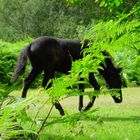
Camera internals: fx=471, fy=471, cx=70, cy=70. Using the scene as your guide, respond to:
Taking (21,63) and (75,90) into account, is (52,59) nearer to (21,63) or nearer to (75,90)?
(21,63)

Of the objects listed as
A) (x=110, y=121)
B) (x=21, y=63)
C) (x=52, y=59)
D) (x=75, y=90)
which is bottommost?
(x=110, y=121)

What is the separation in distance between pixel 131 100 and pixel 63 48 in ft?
17.9

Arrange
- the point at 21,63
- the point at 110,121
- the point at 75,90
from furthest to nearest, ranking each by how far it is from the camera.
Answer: the point at 110,121 → the point at 21,63 → the point at 75,90

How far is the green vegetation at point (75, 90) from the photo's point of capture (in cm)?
193

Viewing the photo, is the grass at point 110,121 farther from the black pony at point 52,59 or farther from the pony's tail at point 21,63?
the pony's tail at point 21,63

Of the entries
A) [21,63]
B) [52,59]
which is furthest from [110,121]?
[21,63]

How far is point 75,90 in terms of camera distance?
6.42 ft

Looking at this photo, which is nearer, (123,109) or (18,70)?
(18,70)

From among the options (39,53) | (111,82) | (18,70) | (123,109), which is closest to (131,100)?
(123,109)

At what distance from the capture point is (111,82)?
11023 millimetres

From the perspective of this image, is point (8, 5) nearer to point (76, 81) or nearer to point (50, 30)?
point (50, 30)

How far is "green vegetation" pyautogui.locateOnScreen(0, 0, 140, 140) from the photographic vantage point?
Result: 193cm

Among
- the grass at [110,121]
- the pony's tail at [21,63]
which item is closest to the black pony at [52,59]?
the pony's tail at [21,63]

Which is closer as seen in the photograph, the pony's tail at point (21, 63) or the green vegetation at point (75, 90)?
the green vegetation at point (75, 90)
